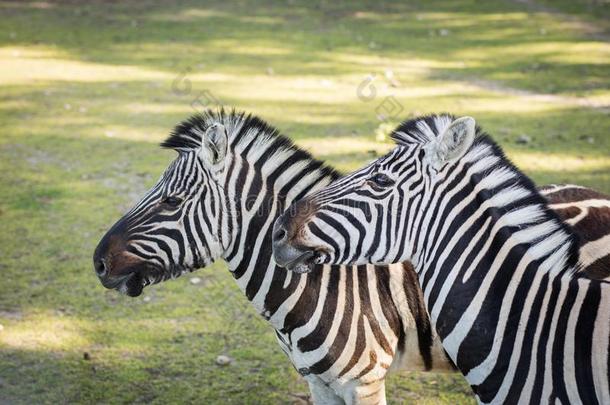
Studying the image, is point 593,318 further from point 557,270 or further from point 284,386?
point 284,386

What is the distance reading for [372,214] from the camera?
328 cm

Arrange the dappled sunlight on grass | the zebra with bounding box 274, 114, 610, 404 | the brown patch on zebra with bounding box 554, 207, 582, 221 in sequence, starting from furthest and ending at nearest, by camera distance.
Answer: the dappled sunlight on grass
the brown patch on zebra with bounding box 554, 207, 582, 221
the zebra with bounding box 274, 114, 610, 404

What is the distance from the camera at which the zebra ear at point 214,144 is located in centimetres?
368

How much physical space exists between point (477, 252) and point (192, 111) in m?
8.54


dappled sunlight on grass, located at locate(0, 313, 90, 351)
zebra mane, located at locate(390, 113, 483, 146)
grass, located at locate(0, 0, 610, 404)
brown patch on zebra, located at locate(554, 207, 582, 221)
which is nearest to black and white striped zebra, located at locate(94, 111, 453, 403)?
zebra mane, located at locate(390, 113, 483, 146)

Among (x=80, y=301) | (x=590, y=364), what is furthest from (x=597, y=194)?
(x=80, y=301)

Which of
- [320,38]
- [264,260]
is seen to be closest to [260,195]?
[264,260]

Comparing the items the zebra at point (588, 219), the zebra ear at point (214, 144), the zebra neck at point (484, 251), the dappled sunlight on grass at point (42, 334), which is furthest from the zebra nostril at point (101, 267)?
the zebra at point (588, 219)

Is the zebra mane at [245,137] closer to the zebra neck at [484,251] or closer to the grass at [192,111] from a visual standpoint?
the zebra neck at [484,251]

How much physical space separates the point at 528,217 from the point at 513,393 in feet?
2.63

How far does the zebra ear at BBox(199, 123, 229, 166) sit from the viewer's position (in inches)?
145

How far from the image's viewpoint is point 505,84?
1209cm

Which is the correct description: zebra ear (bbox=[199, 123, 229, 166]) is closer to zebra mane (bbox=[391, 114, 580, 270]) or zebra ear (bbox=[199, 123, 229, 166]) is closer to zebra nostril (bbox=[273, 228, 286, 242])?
zebra nostril (bbox=[273, 228, 286, 242])

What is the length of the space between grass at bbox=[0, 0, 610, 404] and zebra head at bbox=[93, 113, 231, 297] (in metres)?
1.60
